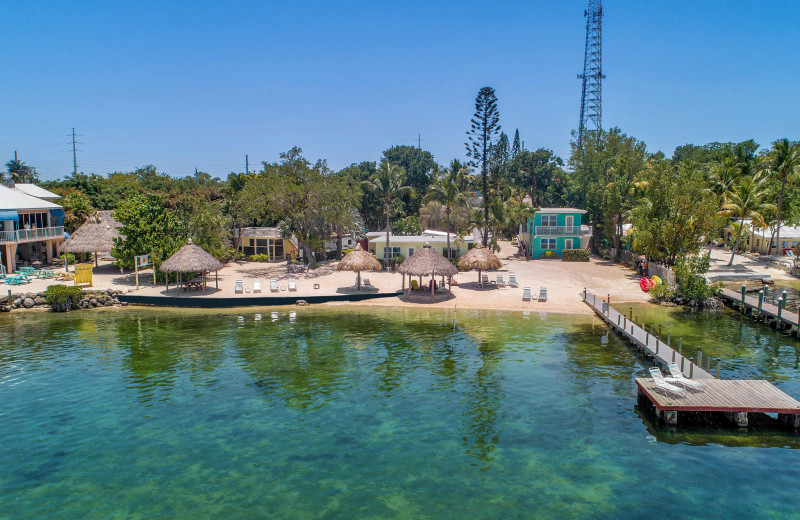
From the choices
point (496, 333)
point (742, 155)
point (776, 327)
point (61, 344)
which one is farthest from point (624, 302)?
point (742, 155)

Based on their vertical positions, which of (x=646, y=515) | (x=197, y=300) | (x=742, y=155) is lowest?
(x=646, y=515)

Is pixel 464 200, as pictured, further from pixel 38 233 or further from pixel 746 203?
pixel 38 233

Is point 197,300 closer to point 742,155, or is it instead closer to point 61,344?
point 61,344

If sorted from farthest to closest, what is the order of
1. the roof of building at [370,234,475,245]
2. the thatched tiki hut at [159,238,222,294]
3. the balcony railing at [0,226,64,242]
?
1. the roof of building at [370,234,475,245]
2. the balcony railing at [0,226,64,242]
3. the thatched tiki hut at [159,238,222,294]

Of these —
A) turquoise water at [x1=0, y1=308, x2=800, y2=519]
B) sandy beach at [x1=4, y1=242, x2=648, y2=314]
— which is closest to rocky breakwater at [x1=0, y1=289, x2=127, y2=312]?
sandy beach at [x1=4, y1=242, x2=648, y2=314]

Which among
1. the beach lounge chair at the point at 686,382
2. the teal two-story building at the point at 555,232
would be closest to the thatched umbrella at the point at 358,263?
the beach lounge chair at the point at 686,382

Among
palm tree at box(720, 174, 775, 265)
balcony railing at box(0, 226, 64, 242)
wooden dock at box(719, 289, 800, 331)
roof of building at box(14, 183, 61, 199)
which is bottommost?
wooden dock at box(719, 289, 800, 331)

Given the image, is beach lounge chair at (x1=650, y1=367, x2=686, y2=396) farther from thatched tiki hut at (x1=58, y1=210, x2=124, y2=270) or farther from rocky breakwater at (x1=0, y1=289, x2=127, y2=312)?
thatched tiki hut at (x1=58, y1=210, x2=124, y2=270)
